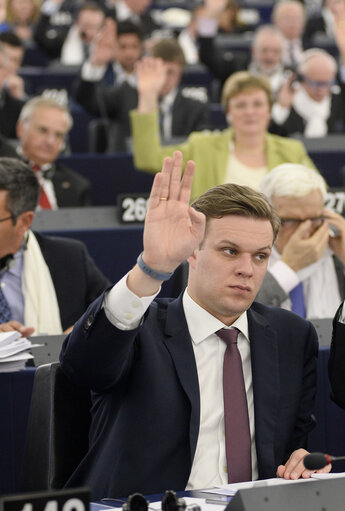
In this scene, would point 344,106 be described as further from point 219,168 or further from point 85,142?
point 219,168

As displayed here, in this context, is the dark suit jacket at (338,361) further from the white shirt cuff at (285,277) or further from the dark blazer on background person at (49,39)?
the dark blazer on background person at (49,39)

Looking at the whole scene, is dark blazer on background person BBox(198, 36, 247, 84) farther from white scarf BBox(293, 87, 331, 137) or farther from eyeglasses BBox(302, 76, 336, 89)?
eyeglasses BBox(302, 76, 336, 89)

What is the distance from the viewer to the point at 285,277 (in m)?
3.35

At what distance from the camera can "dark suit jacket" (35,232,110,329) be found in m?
3.62

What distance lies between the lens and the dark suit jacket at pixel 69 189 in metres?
5.43

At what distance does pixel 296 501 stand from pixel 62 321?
1.96m

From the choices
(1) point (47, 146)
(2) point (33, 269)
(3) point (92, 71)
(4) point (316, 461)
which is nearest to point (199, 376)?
(4) point (316, 461)

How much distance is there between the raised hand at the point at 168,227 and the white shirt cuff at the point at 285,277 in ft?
4.09

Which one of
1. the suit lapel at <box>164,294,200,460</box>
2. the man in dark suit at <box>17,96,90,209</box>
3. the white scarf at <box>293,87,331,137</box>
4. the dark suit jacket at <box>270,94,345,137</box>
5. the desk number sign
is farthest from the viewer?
the white scarf at <box>293,87,331,137</box>

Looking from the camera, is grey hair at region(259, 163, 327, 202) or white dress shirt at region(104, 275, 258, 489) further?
grey hair at region(259, 163, 327, 202)

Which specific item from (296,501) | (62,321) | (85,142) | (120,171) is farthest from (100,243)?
(85,142)

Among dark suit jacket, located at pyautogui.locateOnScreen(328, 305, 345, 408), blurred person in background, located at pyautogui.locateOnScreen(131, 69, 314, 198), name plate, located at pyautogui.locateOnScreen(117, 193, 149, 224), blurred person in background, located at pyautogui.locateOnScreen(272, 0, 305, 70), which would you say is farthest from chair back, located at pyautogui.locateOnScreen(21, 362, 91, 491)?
blurred person in background, located at pyautogui.locateOnScreen(272, 0, 305, 70)

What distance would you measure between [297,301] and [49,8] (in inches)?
327

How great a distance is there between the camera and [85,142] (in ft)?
25.7
